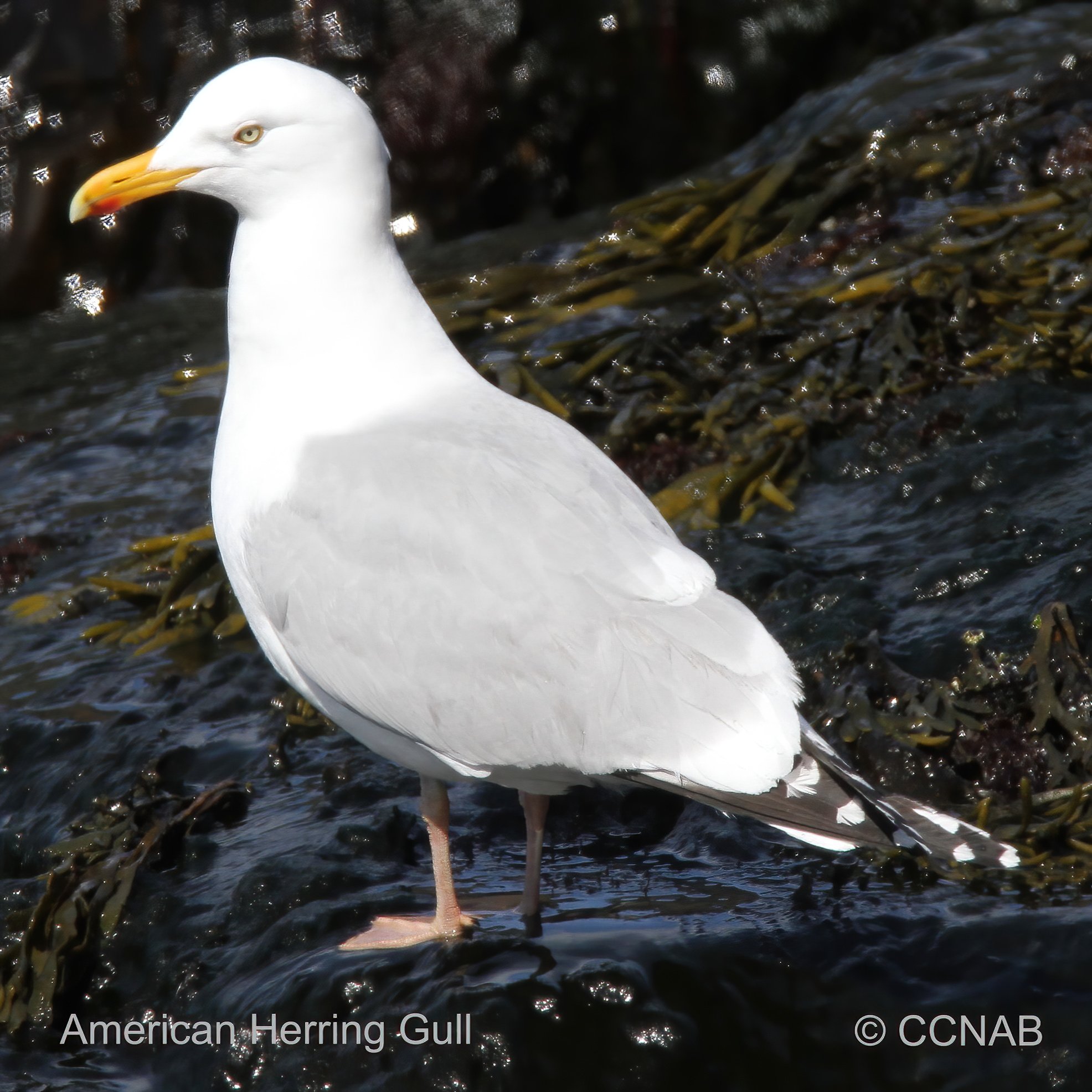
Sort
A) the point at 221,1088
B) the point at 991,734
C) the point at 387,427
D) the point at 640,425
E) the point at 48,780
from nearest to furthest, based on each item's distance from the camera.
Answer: the point at 221,1088 → the point at 387,427 → the point at 991,734 → the point at 48,780 → the point at 640,425

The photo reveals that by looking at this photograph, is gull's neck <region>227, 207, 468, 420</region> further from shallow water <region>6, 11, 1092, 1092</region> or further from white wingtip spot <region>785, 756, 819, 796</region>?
white wingtip spot <region>785, 756, 819, 796</region>

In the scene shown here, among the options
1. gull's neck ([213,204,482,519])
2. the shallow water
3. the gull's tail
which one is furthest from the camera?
gull's neck ([213,204,482,519])

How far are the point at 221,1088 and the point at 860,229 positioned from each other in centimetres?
479

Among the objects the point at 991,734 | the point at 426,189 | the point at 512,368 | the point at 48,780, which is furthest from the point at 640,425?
the point at 426,189

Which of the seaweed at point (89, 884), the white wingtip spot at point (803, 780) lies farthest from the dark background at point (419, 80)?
the white wingtip spot at point (803, 780)

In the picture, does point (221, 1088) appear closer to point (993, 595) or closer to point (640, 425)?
point (993, 595)

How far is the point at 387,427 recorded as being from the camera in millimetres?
3676

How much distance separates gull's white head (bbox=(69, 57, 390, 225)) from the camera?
12.4ft

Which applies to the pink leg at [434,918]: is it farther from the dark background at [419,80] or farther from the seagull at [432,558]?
the dark background at [419,80]

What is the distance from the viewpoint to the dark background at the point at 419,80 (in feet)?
31.9

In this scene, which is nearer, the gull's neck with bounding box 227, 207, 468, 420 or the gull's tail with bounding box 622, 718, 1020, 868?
the gull's tail with bounding box 622, 718, 1020, 868

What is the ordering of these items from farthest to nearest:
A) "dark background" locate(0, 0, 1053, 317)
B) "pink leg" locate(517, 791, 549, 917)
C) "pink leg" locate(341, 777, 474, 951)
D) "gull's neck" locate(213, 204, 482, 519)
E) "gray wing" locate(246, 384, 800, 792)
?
"dark background" locate(0, 0, 1053, 317) → "gull's neck" locate(213, 204, 482, 519) → "pink leg" locate(517, 791, 549, 917) → "pink leg" locate(341, 777, 474, 951) → "gray wing" locate(246, 384, 800, 792)

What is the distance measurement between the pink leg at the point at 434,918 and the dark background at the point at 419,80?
6819 millimetres

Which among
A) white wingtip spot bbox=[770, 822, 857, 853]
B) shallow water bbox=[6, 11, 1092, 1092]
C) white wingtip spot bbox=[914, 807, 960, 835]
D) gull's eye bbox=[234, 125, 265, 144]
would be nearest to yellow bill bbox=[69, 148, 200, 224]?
gull's eye bbox=[234, 125, 265, 144]
